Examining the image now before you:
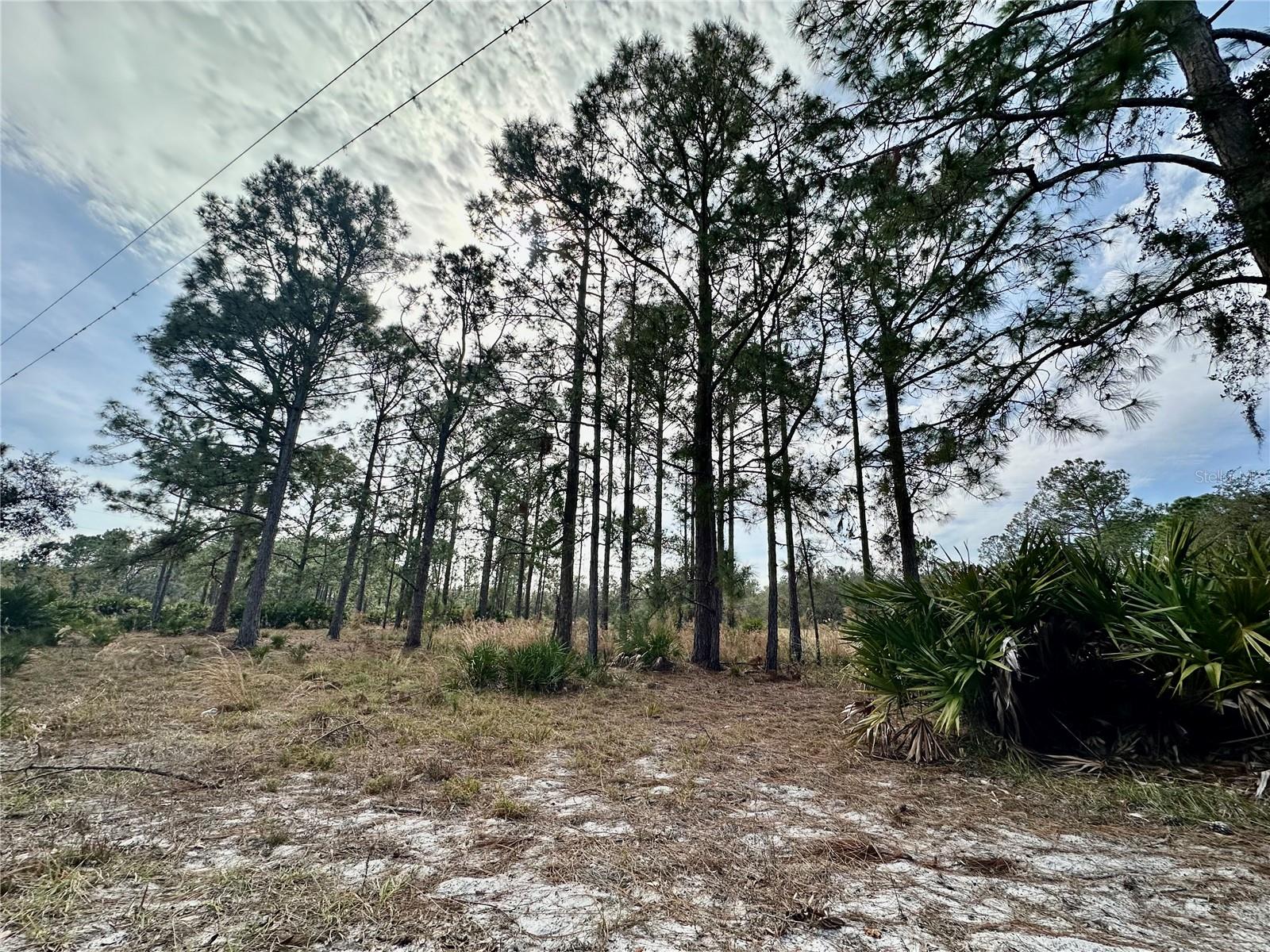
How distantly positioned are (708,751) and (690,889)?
91.5 inches

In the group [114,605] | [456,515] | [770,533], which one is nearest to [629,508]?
[770,533]

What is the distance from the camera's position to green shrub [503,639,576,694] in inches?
259

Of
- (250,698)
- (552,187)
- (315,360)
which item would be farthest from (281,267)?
(250,698)

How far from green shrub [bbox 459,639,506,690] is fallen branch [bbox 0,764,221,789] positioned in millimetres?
3556

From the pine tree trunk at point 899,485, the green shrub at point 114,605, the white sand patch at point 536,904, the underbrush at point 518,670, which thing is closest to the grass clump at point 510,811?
the white sand patch at point 536,904

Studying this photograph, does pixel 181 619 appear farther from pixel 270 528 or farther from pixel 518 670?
pixel 518 670

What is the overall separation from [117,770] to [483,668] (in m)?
3.95

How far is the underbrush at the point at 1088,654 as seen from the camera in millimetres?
2920

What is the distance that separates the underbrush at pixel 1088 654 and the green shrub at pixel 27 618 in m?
11.9

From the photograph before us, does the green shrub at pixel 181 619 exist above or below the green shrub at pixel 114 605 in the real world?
below

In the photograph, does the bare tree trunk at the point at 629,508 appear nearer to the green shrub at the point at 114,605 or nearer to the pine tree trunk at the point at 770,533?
the pine tree trunk at the point at 770,533

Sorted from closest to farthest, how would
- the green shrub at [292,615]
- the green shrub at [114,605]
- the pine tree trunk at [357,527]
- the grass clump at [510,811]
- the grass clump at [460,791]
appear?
the grass clump at [510,811] → the grass clump at [460,791] → the pine tree trunk at [357,527] → the green shrub at [114,605] → the green shrub at [292,615]

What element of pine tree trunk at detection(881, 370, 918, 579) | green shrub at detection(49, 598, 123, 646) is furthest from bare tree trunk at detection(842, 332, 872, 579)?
green shrub at detection(49, 598, 123, 646)

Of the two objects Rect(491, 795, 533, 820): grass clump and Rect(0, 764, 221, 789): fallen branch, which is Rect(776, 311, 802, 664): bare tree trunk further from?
Rect(0, 764, 221, 789): fallen branch
